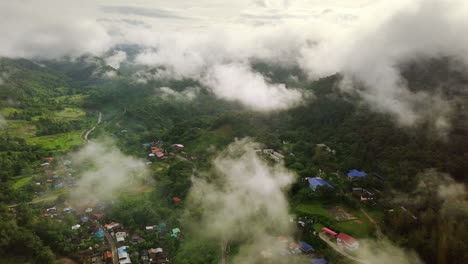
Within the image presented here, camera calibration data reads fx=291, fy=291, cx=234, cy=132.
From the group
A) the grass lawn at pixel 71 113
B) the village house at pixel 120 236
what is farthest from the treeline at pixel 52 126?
the village house at pixel 120 236

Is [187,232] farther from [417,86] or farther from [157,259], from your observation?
[417,86]

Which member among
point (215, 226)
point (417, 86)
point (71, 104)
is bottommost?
point (71, 104)

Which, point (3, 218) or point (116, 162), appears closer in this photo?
point (3, 218)

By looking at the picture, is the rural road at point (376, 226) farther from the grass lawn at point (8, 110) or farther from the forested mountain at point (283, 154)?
the grass lawn at point (8, 110)

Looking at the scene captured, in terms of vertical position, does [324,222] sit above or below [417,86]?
below


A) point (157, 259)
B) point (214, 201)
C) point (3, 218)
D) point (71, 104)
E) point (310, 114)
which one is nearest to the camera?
point (157, 259)

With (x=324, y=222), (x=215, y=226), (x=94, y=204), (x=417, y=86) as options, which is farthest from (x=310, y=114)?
(x=94, y=204)

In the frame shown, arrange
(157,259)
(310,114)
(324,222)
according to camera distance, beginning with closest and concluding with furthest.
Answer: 1. (157,259)
2. (324,222)
3. (310,114)

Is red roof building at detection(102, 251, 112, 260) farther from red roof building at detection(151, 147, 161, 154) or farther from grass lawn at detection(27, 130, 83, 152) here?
grass lawn at detection(27, 130, 83, 152)
